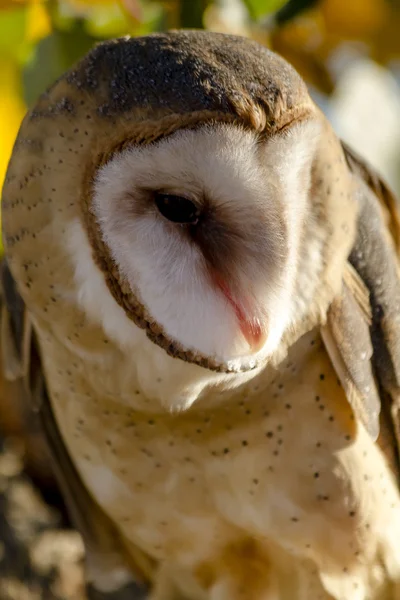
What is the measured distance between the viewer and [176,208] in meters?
0.90

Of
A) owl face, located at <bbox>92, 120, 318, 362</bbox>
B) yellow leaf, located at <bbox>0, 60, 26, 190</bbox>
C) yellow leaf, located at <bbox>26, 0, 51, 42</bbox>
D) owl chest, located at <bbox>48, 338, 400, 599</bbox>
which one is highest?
yellow leaf, located at <bbox>26, 0, 51, 42</bbox>

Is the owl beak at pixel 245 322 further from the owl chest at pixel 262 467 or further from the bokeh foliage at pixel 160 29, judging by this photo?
the bokeh foliage at pixel 160 29

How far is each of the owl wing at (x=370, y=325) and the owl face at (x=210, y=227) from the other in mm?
175

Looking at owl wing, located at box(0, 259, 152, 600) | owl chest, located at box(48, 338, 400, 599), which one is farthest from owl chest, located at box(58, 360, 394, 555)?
owl wing, located at box(0, 259, 152, 600)

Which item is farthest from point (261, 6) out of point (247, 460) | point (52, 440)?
point (52, 440)

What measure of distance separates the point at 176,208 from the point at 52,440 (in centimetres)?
72

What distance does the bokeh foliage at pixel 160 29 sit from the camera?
48.9 inches

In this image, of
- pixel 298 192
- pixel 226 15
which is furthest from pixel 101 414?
pixel 226 15

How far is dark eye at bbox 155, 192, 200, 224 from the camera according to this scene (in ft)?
2.94

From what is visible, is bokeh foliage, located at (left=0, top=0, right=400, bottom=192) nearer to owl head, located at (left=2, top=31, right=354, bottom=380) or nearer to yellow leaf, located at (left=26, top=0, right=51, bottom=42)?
yellow leaf, located at (left=26, top=0, right=51, bottom=42)

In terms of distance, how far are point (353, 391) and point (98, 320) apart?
332 mm

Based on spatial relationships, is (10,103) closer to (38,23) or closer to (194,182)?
(38,23)

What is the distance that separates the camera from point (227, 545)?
4.52ft

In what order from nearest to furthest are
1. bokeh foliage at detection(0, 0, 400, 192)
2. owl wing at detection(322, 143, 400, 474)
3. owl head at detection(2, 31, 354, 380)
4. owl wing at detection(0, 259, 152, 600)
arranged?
owl head at detection(2, 31, 354, 380) → owl wing at detection(322, 143, 400, 474) → bokeh foliage at detection(0, 0, 400, 192) → owl wing at detection(0, 259, 152, 600)
